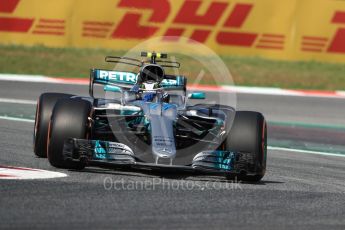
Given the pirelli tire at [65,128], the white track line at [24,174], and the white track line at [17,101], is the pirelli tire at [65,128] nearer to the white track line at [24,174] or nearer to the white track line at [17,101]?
the white track line at [24,174]

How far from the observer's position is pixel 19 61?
20484 millimetres

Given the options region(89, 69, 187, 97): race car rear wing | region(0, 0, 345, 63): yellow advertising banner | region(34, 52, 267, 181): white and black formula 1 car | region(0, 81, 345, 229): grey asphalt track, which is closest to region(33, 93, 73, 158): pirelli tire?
region(34, 52, 267, 181): white and black formula 1 car

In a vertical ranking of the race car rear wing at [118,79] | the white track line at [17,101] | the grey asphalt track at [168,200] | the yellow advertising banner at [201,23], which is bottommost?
the grey asphalt track at [168,200]

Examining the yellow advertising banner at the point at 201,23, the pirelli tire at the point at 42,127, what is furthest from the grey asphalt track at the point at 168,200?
the yellow advertising banner at the point at 201,23

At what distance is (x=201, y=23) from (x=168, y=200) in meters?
12.7

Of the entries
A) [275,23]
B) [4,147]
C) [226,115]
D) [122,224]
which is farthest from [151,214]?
[275,23]

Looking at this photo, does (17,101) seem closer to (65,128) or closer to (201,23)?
(201,23)

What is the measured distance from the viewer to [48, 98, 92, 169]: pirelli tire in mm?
8742

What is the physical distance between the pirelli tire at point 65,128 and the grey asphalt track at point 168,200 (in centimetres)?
18

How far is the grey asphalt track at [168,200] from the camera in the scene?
669 centimetres

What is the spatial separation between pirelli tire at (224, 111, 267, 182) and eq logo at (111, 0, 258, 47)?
10.8 meters

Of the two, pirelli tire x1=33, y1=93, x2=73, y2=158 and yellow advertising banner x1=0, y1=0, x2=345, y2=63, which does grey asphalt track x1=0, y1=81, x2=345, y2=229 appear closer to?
pirelli tire x1=33, y1=93, x2=73, y2=158

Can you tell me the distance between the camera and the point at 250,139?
29.6 feet

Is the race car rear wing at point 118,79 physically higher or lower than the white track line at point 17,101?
higher
